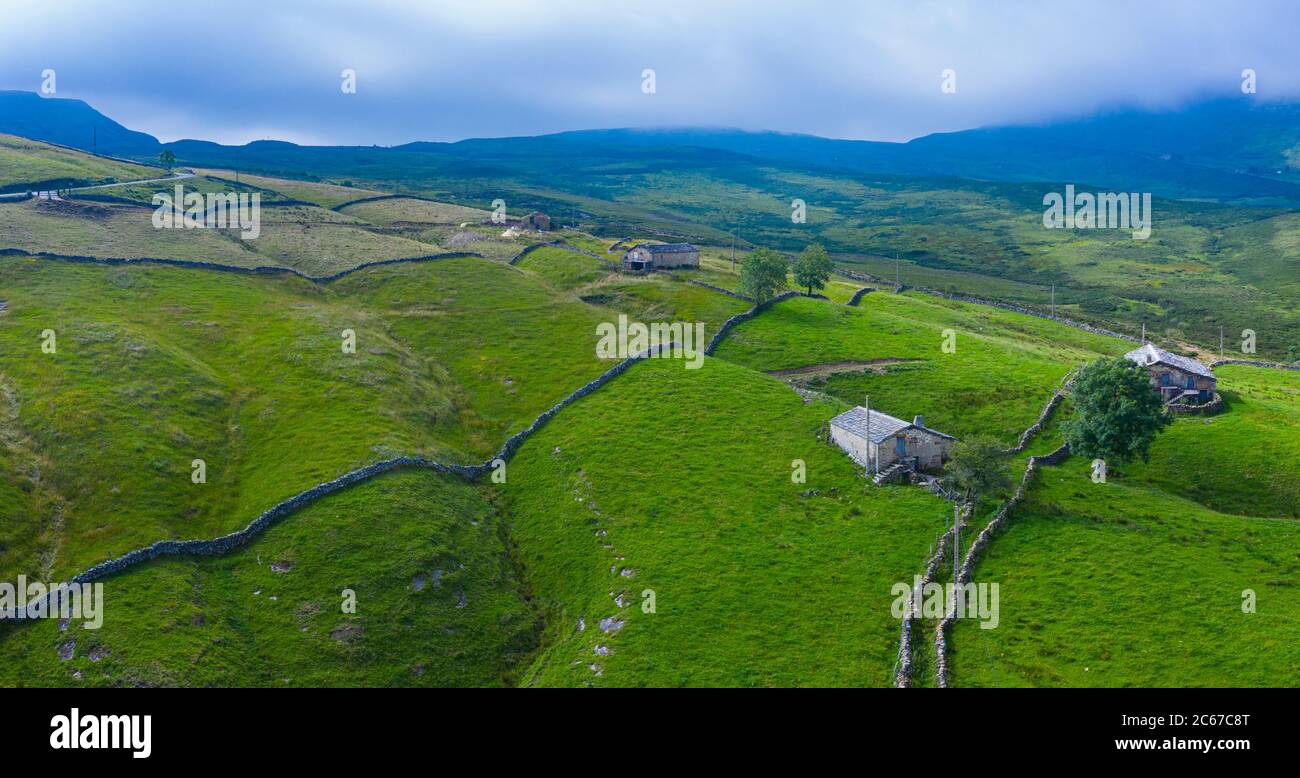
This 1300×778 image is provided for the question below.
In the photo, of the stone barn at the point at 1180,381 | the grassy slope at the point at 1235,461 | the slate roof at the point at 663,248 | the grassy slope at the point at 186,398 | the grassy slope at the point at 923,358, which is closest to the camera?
the grassy slope at the point at 186,398

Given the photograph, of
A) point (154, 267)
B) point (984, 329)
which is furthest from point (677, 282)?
point (154, 267)

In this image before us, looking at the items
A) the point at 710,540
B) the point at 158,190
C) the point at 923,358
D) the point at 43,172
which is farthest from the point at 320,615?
the point at 43,172

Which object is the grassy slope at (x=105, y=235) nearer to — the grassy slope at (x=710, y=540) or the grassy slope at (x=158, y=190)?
the grassy slope at (x=158, y=190)

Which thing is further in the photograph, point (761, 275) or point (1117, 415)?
point (761, 275)

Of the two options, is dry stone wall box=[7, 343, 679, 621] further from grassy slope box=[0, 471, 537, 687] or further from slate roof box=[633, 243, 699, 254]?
slate roof box=[633, 243, 699, 254]

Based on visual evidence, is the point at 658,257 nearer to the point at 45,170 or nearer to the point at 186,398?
the point at 186,398

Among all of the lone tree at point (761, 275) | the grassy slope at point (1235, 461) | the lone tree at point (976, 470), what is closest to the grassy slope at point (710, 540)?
the lone tree at point (976, 470)
